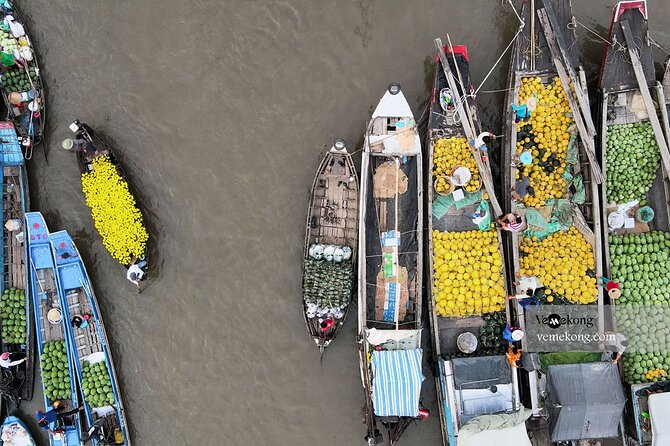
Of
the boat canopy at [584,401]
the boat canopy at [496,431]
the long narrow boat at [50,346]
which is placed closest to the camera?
the boat canopy at [496,431]

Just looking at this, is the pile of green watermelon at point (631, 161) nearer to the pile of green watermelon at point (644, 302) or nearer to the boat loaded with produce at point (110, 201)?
the pile of green watermelon at point (644, 302)

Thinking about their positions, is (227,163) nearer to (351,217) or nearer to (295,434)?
(351,217)

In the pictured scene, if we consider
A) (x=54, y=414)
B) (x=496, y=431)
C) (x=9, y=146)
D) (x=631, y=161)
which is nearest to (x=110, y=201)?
(x=9, y=146)

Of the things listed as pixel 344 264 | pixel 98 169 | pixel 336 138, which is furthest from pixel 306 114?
pixel 98 169

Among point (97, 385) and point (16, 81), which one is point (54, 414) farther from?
point (16, 81)

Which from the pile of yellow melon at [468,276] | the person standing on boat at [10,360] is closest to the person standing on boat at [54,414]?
the person standing on boat at [10,360]

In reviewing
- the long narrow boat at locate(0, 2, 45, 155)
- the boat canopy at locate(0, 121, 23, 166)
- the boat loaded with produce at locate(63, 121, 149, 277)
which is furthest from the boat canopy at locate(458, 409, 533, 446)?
the long narrow boat at locate(0, 2, 45, 155)
